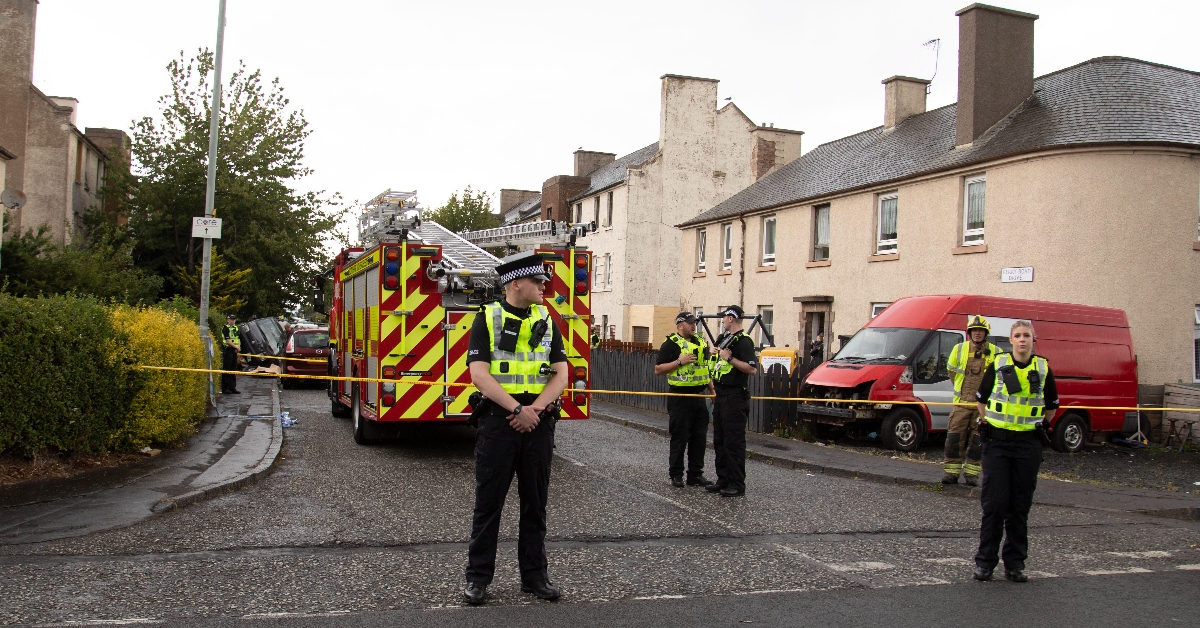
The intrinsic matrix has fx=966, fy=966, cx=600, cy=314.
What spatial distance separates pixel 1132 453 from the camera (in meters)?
15.6

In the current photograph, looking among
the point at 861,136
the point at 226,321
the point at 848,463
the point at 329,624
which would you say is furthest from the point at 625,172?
the point at 329,624

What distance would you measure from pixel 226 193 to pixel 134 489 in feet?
78.0

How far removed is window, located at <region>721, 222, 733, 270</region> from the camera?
3158 cm

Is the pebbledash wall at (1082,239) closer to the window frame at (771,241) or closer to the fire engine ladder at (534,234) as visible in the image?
the window frame at (771,241)

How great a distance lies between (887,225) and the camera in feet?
78.4

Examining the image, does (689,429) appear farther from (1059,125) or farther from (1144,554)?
(1059,125)

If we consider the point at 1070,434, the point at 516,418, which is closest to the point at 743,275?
the point at 1070,434

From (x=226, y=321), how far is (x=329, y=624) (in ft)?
67.2

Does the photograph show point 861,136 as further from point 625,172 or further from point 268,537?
point 268,537

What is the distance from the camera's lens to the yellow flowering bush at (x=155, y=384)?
396 inches

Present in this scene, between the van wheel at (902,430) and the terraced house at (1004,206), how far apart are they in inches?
232

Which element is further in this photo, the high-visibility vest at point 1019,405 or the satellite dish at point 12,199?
the satellite dish at point 12,199

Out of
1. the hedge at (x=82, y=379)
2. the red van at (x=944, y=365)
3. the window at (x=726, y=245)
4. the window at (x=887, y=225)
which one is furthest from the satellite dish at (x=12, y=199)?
the window at (x=726, y=245)

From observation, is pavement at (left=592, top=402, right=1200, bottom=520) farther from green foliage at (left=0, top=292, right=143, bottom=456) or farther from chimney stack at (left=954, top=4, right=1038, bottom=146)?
chimney stack at (left=954, top=4, right=1038, bottom=146)
